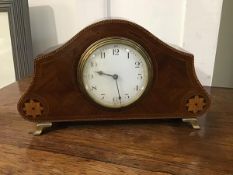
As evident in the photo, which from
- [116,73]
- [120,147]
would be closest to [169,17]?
[116,73]

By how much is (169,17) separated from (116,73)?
15.1 inches

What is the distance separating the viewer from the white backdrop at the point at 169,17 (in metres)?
0.80

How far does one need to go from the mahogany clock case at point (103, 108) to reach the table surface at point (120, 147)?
0.03m

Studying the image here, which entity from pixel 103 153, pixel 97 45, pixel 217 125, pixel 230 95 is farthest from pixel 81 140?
pixel 230 95

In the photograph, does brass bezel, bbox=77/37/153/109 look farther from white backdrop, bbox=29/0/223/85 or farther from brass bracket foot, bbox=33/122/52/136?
white backdrop, bbox=29/0/223/85

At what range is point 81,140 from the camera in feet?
1.82

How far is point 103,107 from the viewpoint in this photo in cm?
58

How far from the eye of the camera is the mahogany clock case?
55cm

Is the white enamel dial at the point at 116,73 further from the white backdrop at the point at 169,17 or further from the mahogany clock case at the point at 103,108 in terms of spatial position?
the white backdrop at the point at 169,17

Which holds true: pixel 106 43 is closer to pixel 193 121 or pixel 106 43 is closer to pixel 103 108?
pixel 103 108

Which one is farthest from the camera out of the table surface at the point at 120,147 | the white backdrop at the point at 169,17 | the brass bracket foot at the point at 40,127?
the white backdrop at the point at 169,17

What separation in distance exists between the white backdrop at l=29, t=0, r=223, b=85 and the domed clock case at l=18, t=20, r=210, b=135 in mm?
290

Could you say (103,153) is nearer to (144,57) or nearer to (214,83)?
(144,57)

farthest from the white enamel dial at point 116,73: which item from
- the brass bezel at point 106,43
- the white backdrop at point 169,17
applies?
the white backdrop at point 169,17
